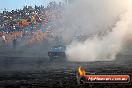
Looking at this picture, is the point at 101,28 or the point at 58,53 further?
the point at 101,28

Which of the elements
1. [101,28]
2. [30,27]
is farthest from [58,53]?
[30,27]

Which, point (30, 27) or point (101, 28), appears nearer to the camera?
point (101, 28)

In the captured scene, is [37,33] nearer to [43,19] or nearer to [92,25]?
[43,19]

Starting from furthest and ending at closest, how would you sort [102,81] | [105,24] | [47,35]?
[47,35]
[105,24]
[102,81]

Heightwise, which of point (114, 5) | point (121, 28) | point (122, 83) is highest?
point (114, 5)

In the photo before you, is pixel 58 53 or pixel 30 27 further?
pixel 30 27

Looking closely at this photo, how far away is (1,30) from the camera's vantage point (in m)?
116

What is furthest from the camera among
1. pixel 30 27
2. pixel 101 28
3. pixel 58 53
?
pixel 30 27

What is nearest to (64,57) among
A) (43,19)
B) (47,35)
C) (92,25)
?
(92,25)

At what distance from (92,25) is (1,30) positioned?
6168cm

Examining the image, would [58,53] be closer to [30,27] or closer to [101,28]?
[101,28]

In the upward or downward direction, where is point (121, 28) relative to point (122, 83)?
upward

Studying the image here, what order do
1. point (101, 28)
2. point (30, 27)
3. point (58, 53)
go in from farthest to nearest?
point (30, 27), point (101, 28), point (58, 53)

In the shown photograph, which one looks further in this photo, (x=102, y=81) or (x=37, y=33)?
(x=37, y=33)
